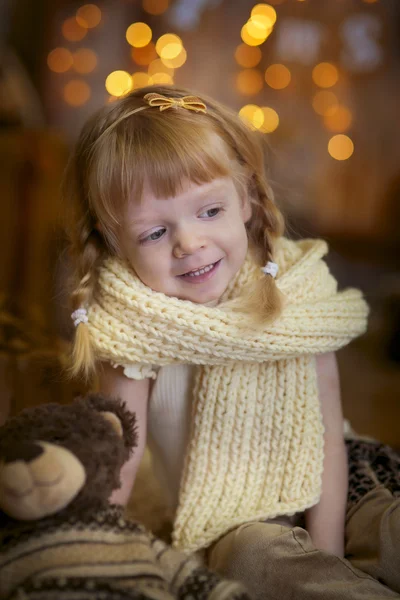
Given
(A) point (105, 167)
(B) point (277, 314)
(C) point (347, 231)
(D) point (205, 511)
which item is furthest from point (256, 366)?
(C) point (347, 231)

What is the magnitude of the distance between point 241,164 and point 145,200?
0.19 metres

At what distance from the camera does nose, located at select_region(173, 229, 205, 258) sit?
33.2 inches

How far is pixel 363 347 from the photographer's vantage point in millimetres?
2271

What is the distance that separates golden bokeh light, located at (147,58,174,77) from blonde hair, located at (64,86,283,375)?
1.85 metres

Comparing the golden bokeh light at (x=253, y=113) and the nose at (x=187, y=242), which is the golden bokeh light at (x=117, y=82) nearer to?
the golden bokeh light at (x=253, y=113)

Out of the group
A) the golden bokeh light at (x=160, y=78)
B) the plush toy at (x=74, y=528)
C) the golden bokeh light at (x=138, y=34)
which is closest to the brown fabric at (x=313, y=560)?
the plush toy at (x=74, y=528)

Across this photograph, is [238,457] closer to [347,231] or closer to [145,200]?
[145,200]

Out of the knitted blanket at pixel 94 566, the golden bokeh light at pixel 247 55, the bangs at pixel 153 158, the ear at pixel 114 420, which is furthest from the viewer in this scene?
the golden bokeh light at pixel 247 55

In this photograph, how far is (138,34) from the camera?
2.83 m

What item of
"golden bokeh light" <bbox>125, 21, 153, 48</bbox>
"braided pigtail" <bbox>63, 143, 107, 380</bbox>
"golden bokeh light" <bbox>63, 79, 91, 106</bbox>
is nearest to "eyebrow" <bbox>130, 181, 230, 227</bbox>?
"braided pigtail" <bbox>63, 143, 107, 380</bbox>

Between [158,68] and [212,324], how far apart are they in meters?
2.13

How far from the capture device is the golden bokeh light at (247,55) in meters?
2.74

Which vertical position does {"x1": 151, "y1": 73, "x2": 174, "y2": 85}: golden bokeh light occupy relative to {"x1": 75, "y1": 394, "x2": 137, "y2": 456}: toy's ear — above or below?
above

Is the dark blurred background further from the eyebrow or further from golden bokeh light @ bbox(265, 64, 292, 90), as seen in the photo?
the eyebrow
